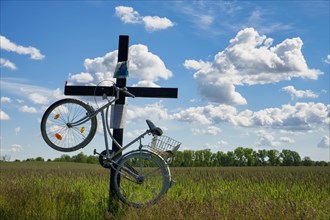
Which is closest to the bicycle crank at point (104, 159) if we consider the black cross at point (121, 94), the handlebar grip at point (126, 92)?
the black cross at point (121, 94)

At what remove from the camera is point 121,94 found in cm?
825

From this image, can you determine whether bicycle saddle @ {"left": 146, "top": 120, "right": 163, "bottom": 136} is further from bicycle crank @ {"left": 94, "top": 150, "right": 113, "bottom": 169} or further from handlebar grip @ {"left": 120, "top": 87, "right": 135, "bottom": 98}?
handlebar grip @ {"left": 120, "top": 87, "right": 135, "bottom": 98}

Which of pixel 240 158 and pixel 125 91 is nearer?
pixel 125 91

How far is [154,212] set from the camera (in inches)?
256

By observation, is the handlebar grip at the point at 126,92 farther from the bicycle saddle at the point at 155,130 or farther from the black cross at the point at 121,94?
the bicycle saddle at the point at 155,130

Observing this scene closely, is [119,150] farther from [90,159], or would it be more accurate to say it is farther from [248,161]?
[248,161]

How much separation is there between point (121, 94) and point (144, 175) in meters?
1.93

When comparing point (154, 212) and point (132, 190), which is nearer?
point (154, 212)

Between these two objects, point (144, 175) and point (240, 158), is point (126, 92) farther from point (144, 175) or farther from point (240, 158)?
point (240, 158)

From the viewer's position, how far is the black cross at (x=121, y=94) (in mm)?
8180

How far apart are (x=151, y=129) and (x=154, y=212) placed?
1.43 metres

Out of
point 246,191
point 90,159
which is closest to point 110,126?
point 246,191

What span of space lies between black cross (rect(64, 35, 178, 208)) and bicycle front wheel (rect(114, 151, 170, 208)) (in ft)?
2.48

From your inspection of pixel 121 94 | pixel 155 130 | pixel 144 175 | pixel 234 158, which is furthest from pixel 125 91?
pixel 234 158
